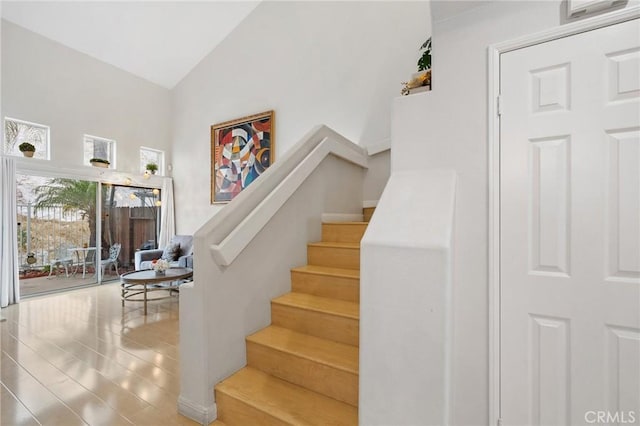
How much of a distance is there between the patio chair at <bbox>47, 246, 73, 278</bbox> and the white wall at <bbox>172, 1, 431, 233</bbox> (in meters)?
1.99

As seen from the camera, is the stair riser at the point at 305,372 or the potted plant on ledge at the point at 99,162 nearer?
the stair riser at the point at 305,372

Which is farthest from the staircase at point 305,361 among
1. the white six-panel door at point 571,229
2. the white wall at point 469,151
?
the white six-panel door at point 571,229

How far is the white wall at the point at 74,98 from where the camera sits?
4516 mm

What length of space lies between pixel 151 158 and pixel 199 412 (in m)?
6.20

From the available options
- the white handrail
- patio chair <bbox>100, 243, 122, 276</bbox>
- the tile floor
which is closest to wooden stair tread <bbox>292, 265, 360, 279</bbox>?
the white handrail

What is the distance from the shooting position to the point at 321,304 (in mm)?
2096

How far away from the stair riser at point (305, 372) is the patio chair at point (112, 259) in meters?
5.20

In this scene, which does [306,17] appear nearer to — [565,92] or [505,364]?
[565,92]

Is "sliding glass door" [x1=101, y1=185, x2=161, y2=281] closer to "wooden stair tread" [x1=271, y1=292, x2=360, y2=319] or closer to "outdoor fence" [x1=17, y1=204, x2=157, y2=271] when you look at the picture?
"outdoor fence" [x1=17, y1=204, x2=157, y2=271]

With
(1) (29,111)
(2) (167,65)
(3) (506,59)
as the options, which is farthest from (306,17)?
(1) (29,111)

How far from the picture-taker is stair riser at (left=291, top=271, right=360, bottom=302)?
83.6 inches

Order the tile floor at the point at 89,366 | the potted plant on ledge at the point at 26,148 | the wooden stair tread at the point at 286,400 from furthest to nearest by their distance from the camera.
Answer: the potted plant on ledge at the point at 26,148 < the tile floor at the point at 89,366 < the wooden stair tread at the point at 286,400

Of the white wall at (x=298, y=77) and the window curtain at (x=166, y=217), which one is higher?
the white wall at (x=298, y=77)

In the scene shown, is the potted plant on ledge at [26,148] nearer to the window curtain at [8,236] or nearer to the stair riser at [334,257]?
A: the window curtain at [8,236]
